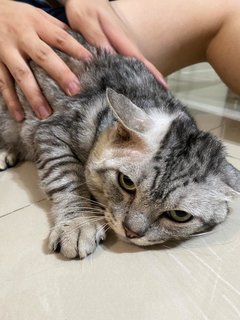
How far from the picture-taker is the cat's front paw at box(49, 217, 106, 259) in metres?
0.87

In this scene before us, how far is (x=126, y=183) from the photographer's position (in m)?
0.89

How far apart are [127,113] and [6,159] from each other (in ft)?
2.06

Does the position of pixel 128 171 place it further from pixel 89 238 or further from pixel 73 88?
pixel 73 88

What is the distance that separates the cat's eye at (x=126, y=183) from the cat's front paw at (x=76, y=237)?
125 millimetres

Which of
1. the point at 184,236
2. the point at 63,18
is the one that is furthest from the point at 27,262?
the point at 63,18

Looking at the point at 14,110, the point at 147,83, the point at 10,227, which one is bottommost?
the point at 10,227

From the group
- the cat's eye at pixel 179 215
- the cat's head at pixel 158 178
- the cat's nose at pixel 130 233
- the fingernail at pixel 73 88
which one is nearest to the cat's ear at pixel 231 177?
the cat's head at pixel 158 178

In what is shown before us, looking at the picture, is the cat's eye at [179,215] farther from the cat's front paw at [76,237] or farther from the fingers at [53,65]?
the fingers at [53,65]

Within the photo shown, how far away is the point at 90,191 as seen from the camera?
1035 mm

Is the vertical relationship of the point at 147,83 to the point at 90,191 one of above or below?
above

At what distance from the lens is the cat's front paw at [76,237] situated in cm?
87

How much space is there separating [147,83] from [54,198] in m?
0.49

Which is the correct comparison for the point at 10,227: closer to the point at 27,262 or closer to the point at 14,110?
the point at 27,262

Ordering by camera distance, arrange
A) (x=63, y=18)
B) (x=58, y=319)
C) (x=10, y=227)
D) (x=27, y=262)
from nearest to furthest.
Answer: (x=58, y=319) → (x=27, y=262) → (x=10, y=227) → (x=63, y=18)
